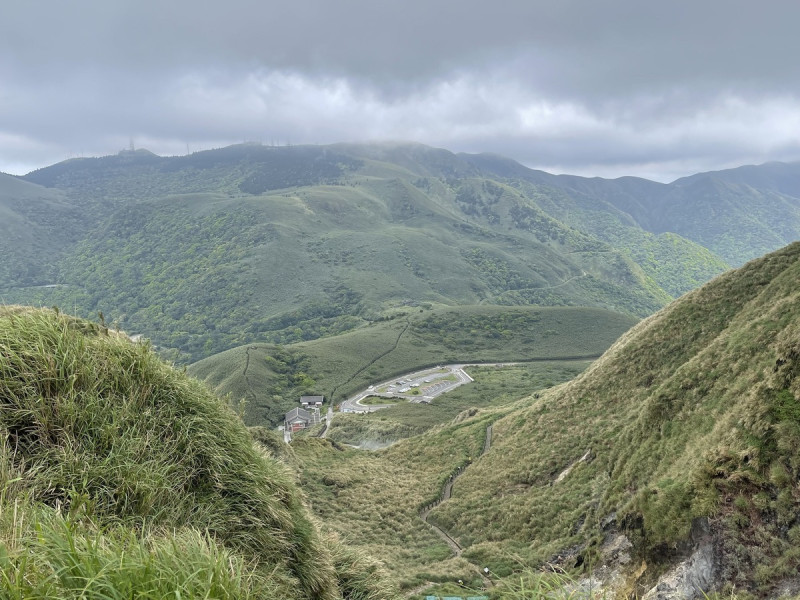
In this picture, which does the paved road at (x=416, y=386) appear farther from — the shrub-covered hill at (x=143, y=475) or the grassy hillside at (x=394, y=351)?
the shrub-covered hill at (x=143, y=475)

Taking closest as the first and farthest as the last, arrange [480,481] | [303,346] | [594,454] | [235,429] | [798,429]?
[235,429]
[798,429]
[594,454]
[480,481]
[303,346]

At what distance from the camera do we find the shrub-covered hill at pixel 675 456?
10.5m

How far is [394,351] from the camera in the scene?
156375 millimetres

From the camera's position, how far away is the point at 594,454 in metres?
23.3

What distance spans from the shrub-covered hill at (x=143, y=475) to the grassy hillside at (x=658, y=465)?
7.15m

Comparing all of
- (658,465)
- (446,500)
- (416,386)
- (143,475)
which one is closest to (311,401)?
(416,386)

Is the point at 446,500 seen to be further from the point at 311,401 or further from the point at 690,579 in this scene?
the point at 311,401

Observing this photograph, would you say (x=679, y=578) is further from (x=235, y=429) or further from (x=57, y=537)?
(x=57, y=537)

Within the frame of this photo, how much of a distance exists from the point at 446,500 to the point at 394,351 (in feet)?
418

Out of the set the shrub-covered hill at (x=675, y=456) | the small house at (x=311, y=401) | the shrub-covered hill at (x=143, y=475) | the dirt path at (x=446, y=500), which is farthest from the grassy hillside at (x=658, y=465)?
the small house at (x=311, y=401)

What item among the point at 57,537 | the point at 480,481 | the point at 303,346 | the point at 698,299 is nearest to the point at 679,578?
the point at 57,537

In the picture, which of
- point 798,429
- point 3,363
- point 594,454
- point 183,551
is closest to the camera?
point 183,551

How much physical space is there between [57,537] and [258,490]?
11.6ft

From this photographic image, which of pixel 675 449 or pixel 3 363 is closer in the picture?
pixel 3 363
